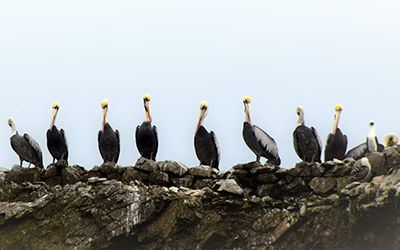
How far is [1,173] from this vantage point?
3350 cm

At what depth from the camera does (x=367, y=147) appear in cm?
3550

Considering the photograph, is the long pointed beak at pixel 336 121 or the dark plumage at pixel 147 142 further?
the long pointed beak at pixel 336 121

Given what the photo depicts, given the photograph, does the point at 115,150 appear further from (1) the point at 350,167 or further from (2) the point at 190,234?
(1) the point at 350,167

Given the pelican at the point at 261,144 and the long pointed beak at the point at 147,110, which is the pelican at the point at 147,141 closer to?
the long pointed beak at the point at 147,110

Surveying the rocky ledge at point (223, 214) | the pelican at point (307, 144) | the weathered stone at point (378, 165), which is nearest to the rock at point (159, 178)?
the rocky ledge at point (223, 214)

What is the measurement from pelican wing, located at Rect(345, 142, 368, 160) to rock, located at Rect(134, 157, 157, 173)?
545 cm

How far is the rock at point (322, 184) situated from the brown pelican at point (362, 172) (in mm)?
486

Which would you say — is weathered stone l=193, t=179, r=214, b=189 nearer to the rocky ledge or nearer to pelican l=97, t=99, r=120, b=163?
the rocky ledge

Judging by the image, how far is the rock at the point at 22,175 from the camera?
3344 cm

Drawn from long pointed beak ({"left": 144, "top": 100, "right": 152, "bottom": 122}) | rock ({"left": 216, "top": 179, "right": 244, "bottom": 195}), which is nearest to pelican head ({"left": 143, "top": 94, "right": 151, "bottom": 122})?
long pointed beak ({"left": 144, "top": 100, "right": 152, "bottom": 122})

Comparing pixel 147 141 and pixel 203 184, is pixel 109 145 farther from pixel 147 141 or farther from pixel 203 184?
pixel 203 184

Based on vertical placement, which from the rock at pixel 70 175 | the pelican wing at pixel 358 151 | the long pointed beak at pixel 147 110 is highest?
the long pointed beak at pixel 147 110

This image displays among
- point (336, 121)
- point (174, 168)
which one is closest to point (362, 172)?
point (336, 121)

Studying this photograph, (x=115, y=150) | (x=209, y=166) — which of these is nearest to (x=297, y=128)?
(x=209, y=166)
